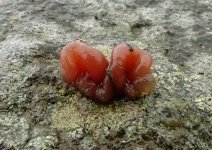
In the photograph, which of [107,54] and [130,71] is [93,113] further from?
[107,54]

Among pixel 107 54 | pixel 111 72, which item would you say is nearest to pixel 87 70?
pixel 111 72

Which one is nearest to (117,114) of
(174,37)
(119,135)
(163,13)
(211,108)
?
(119,135)

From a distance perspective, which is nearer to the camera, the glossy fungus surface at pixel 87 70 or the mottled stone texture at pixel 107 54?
the mottled stone texture at pixel 107 54

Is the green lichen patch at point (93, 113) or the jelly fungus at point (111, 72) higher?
the jelly fungus at point (111, 72)

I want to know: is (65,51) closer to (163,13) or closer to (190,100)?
Result: (190,100)

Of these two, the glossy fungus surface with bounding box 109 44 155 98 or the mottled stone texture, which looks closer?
the mottled stone texture
